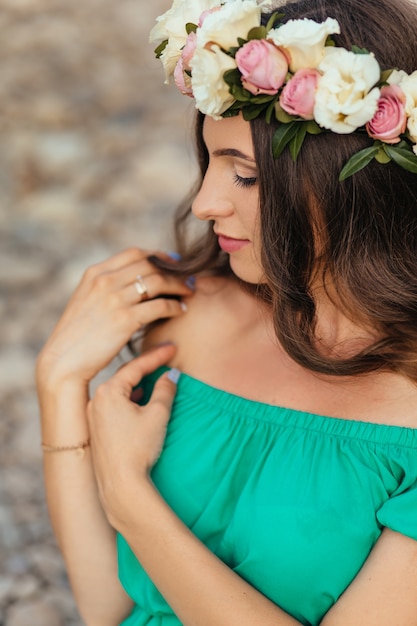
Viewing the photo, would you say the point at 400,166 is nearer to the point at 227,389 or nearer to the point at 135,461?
→ the point at 227,389

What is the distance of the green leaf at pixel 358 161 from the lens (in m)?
1.65

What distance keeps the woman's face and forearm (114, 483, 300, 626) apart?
525 millimetres

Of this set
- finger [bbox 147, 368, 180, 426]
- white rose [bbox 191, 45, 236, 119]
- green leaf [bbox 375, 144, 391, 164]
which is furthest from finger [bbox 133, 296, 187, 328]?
green leaf [bbox 375, 144, 391, 164]

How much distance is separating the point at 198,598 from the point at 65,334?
69 cm

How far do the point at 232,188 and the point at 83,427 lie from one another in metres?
0.67

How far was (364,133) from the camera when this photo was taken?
1673mm

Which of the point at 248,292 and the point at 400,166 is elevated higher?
the point at 400,166

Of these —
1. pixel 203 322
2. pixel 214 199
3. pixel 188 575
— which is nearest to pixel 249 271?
pixel 214 199

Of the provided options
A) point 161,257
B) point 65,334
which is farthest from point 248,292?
point 65,334

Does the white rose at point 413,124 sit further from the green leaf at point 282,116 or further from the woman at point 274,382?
the green leaf at point 282,116

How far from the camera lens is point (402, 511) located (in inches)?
65.4

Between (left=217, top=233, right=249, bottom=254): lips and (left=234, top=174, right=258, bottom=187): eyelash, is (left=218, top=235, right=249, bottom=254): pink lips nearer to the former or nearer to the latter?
(left=217, top=233, right=249, bottom=254): lips

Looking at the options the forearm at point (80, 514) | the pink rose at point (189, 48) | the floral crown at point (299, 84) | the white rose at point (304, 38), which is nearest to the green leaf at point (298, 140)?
the floral crown at point (299, 84)

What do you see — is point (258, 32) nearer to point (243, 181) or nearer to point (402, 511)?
point (243, 181)
